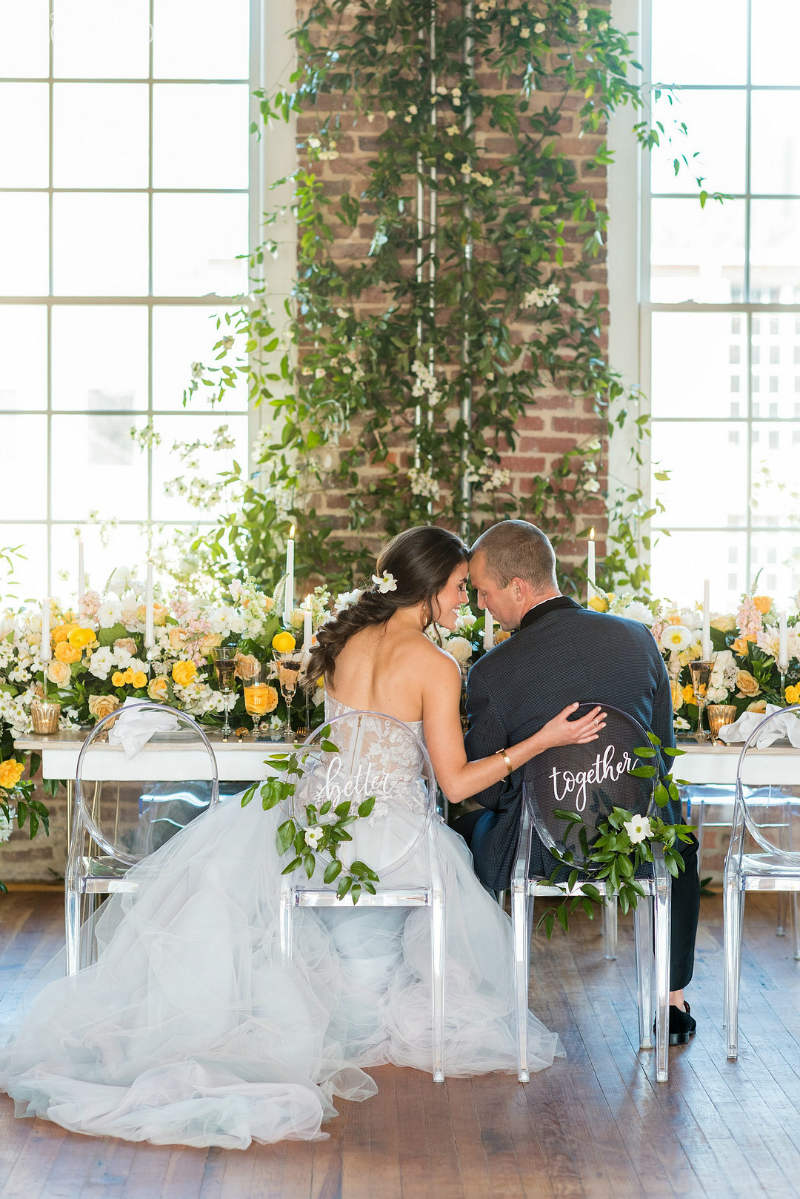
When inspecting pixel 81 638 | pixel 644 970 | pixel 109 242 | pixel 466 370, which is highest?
pixel 109 242

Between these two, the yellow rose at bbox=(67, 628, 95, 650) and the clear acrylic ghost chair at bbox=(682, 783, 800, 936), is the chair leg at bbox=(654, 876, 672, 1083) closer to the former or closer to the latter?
the clear acrylic ghost chair at bbox=(682, 783, 800, 936)

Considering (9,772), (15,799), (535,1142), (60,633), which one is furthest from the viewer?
(15,799)

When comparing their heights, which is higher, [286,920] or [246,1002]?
[286,920]

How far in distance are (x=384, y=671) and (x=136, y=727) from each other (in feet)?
2.08

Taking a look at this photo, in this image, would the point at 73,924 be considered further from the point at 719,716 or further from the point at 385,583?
the point at 719,716

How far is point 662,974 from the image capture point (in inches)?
115

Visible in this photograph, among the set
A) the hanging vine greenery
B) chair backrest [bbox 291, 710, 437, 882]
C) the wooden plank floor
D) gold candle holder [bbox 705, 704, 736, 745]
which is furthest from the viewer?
the hanging vine greenery

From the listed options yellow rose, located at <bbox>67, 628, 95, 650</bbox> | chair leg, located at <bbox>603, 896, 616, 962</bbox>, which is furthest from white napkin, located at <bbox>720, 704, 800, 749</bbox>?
yellow rose, located at <bbox>67, 628, 95, 650</bbox>

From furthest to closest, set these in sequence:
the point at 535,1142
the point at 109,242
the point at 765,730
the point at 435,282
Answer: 1. the point at 109,242
2. the point at 435,282
3. the point at 765,730
4. the point at 535,1142

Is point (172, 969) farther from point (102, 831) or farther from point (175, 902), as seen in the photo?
point (102, 831)

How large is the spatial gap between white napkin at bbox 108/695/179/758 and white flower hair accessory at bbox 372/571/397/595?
0.61 meters

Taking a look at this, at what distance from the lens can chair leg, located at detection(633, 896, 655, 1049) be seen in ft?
10.1

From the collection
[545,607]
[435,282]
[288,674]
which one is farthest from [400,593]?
[435,282]

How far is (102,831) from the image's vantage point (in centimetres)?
311
